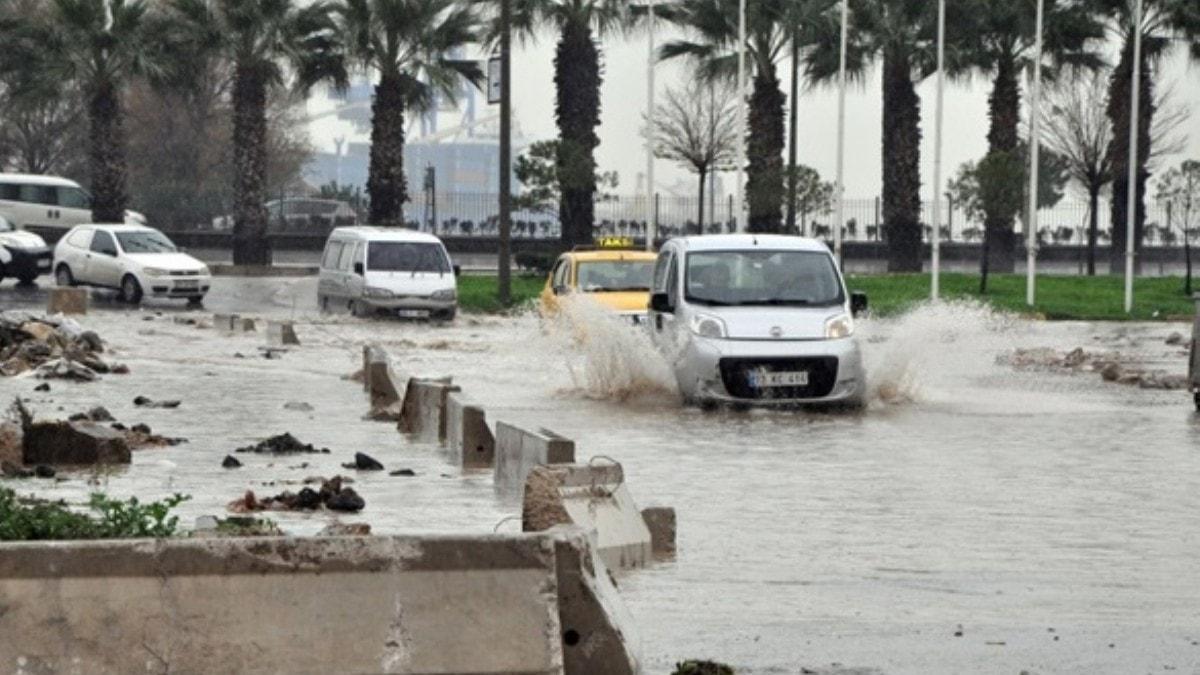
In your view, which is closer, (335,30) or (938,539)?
(938,539)

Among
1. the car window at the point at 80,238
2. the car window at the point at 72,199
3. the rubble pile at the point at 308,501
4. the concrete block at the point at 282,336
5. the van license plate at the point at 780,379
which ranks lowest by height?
the concrete block at the point at 282,336

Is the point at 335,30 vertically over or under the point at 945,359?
over

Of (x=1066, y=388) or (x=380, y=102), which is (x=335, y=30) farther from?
(x=1066, y=388)

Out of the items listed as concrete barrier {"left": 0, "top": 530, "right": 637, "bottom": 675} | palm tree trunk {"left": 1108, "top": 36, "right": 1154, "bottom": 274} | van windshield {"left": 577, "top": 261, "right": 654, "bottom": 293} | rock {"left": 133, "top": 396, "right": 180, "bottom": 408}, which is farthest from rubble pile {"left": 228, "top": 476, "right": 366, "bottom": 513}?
palm tree trunk {"left": 1108, "top": 36, "right": 1154, "bottom": 274}

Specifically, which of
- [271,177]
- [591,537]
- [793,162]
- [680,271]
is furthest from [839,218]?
[271,177]

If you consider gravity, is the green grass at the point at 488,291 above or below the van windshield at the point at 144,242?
below

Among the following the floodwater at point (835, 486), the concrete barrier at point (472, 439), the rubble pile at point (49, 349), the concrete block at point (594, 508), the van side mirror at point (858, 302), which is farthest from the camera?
the rubble pile at point (49, 349)

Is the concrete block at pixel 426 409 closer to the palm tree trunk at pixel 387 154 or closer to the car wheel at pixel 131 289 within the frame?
the car wheel at pixel 131 289

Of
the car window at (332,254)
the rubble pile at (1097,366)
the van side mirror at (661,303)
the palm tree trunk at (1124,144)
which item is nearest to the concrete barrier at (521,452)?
the van side mirror at (661,303)

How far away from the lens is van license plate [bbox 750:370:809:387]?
25.9 metres

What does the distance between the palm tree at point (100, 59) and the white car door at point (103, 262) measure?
696 inches

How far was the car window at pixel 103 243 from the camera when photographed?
178 ft

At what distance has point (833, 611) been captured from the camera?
12.1 meters

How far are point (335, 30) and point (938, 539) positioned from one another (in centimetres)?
5620
